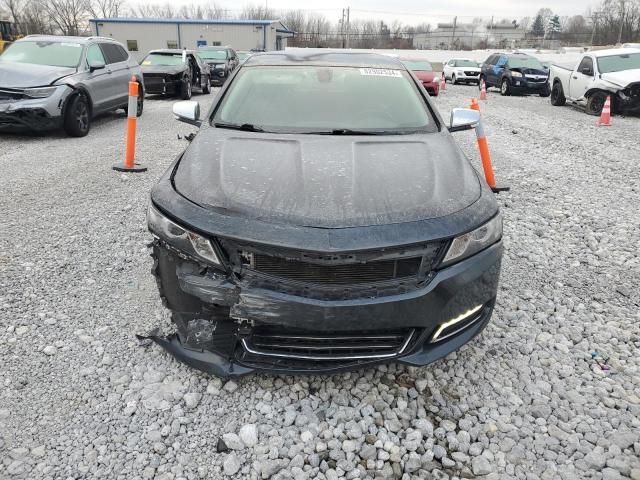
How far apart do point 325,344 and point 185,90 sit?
1346 centimetres

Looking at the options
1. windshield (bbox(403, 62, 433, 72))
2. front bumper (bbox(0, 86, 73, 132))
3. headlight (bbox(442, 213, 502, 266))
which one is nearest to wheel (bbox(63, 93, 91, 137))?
front bumper (bbox(0, 86, 73, 132))

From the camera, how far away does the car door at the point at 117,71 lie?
376 inches

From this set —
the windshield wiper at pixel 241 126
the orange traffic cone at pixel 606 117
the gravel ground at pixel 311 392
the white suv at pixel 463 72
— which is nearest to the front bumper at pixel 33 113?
the gravel ground at pixel 311 392

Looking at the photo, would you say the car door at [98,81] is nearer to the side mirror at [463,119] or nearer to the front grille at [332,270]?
the side mirror at [463,119]

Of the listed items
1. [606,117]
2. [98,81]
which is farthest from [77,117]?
[606,117]

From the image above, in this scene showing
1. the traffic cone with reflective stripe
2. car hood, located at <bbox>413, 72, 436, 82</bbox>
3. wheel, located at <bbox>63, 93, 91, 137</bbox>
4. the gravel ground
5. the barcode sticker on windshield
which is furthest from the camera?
car hood, located at <bbox>413, 72, 436, 82</bbox>

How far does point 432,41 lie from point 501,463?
64387 millimetres

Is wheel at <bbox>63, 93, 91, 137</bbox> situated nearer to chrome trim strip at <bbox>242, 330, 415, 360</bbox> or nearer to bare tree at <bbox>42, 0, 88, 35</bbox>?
chrome trim strip at <bbox>242, 330, 415, 360</bbox>

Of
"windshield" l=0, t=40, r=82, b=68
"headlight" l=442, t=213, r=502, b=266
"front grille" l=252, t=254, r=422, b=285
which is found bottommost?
"front grille" l=252, t=254, r=422, b=285

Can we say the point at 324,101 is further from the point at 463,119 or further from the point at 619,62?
the point at 619,62

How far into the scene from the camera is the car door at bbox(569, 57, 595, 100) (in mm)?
12711

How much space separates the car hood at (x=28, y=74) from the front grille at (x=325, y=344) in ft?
23.9

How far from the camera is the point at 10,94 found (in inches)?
294

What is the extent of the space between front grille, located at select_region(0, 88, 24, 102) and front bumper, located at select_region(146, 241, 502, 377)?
21.7 feet
